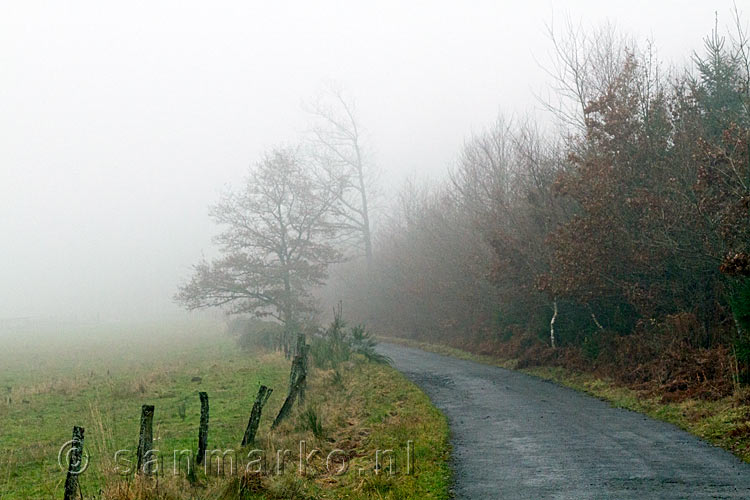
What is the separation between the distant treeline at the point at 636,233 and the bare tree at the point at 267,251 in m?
10.7

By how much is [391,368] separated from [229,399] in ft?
20.7

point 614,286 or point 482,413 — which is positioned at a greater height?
point 614,286

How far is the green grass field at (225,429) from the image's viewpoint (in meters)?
8.81

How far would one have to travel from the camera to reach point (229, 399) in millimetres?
19266

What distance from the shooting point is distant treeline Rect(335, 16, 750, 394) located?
15.1 m

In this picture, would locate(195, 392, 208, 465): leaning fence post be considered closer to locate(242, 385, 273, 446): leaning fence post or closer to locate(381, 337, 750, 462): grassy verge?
locate(242, 385, 273, 446): leaning fence post

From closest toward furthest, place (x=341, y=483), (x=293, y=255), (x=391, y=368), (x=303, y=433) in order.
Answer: (x=341, y=483) < (x=303, y=433) < (x=391, y=368) < (x=293, y=255)

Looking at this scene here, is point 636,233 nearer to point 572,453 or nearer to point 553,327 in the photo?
point 553,327

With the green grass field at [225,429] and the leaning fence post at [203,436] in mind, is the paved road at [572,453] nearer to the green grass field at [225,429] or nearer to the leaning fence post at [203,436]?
the green grass field at [225,429]

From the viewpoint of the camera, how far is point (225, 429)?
1466 cm

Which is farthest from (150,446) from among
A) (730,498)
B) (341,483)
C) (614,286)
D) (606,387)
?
(614,286)

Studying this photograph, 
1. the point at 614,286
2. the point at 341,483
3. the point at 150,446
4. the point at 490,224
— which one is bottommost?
the point at 341,483

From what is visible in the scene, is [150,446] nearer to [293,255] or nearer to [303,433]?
[303,433]

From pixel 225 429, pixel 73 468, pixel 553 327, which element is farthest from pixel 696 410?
pixel 553 327
